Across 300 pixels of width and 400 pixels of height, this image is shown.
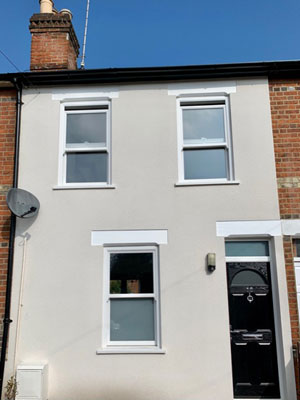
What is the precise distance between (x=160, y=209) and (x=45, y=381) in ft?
10.2

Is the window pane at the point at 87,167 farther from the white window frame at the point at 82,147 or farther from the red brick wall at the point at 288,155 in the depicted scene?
the red brick wall at the point at 288,155

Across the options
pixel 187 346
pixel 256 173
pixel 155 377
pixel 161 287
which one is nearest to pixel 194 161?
pixel 256 173

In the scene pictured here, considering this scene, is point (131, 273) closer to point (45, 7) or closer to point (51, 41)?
point (51, 41)

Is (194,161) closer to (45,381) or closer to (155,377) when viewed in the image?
(155,377)

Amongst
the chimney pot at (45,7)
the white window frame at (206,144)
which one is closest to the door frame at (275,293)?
the white window frame at (206,144)

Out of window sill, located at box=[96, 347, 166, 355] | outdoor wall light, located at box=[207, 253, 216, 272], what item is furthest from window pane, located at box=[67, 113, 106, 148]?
window sill, located at box=[96, 347, 166, 355]

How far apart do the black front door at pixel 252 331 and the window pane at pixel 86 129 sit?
Result: 3.13 meters

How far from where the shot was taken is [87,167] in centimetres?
652

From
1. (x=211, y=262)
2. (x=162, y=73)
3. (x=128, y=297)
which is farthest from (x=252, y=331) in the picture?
(x=162, y=73)

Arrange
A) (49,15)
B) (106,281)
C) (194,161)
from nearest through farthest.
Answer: (106,281) → (194,161) → (49,15)

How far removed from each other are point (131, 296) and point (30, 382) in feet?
6.14

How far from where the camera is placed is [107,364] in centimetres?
561

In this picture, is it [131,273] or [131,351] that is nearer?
[131,351]

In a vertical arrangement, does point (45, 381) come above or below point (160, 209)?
below
